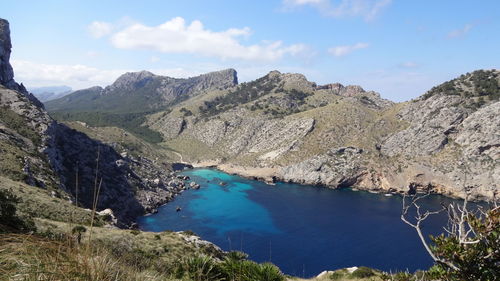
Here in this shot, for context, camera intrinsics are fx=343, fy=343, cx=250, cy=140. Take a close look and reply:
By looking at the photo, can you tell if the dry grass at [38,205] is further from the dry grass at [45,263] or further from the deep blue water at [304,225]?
the dry grass at [45,263]

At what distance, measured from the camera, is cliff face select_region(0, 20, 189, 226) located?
6316cm

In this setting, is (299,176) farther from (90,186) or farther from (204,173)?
(90,186)

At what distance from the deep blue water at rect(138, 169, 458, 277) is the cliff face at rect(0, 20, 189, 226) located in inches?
331

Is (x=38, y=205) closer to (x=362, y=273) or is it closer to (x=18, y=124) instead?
(x=362, y=273)

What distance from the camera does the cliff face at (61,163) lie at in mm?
63156

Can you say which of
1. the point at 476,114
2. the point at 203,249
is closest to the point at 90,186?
the point at 203,249

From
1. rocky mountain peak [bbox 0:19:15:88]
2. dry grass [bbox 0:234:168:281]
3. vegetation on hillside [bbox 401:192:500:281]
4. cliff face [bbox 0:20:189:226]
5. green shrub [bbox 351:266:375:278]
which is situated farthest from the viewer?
rocky mountain peak [bbox 0:19:15:88]

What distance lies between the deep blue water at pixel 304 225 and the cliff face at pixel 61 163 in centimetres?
840

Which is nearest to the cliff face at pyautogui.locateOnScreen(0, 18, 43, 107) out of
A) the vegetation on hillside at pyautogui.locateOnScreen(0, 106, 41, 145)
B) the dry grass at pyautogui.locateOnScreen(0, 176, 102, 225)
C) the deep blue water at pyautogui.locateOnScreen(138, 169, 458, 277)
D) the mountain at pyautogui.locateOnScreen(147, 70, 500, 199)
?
the vegetation on hillside at pyautogui.locateOnScreen(0, 106, 41, 145)

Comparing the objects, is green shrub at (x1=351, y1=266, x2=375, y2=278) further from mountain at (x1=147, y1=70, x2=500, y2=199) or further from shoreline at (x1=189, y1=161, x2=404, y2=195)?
shoreline at (x1=189, y1=161, x2=404, y2=195)

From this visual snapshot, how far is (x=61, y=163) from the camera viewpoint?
85.9 metres

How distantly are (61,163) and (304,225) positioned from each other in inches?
2614

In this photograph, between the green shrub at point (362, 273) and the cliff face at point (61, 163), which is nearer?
the green shrub at point (362, 273)

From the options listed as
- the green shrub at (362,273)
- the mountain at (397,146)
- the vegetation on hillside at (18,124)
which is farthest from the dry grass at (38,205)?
the mountain at (397,146)
